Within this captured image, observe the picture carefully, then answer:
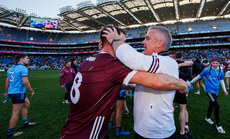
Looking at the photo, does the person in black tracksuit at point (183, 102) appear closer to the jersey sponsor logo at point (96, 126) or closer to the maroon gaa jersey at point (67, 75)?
the jersey sponsor logo at point (96, 126)

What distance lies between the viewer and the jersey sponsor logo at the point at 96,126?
3.87ft

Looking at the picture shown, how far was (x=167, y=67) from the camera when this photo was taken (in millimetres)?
Answer: 1186

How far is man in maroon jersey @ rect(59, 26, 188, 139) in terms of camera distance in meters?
1.06

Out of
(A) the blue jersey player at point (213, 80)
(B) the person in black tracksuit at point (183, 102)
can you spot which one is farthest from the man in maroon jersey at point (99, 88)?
(A) the blue jersey player at point (213, 80)

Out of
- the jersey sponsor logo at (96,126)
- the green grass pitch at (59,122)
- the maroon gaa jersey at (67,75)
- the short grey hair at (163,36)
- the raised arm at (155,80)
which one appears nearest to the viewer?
the raised arm at (155,80)

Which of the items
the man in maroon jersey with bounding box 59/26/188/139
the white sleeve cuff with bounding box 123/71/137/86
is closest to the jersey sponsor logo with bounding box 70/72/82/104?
the man in maroon jersey with bounding box 59/26/188/139

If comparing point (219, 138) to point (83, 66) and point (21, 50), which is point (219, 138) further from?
point (21, 50)

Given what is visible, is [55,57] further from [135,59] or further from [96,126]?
[135,59]

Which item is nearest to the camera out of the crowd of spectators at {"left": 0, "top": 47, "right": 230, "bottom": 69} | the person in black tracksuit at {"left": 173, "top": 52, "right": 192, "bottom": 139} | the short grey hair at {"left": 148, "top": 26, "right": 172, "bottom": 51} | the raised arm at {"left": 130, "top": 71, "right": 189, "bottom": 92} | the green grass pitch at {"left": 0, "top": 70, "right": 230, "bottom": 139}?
the raised arm at {"left": 130, "top": 71, "right": 189, "bottom": 92}

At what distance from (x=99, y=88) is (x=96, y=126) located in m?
0.40

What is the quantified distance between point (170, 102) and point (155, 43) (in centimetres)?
69

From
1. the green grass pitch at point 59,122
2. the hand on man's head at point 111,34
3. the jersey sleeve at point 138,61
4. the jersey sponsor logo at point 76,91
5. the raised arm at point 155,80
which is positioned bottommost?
the green grass pitch at point 59,122

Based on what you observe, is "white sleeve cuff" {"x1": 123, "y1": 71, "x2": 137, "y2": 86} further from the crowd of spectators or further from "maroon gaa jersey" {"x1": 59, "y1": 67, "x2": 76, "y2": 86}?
the crowd of spectators

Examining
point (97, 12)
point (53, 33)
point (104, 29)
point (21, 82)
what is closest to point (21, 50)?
point (53, 33)
